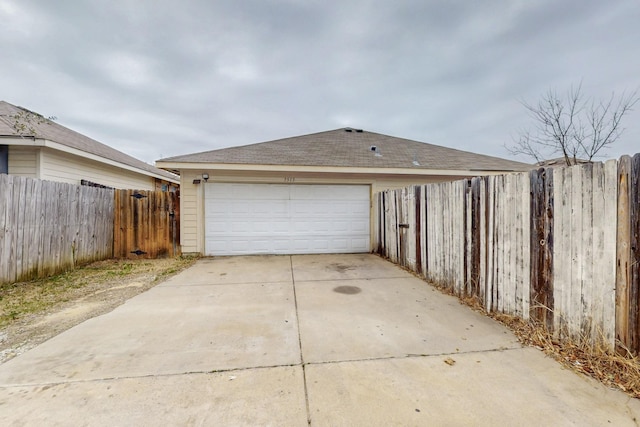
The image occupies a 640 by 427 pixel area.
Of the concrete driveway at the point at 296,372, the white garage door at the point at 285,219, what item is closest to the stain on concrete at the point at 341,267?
the white garage door at the point at 285,219

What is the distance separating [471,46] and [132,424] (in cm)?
1082

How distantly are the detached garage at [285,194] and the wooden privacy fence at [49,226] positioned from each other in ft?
5.84

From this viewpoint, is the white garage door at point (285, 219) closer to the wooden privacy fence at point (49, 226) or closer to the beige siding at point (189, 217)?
the beige siding at point (189, 217)

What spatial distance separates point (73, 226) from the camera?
18.7ft

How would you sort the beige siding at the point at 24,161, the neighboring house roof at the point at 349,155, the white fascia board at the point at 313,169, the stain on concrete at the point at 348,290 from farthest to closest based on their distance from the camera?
the neighboring house roof at the point at 349,155 < the white fascia board at the point at 313,169 < the beige siding at the point at 24,161 < the stain on concrete at the point at 348,290

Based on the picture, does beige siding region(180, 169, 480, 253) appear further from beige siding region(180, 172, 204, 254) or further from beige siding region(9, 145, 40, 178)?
beige siding region(9, 145, 40, 178)

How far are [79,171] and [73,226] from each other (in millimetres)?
2705

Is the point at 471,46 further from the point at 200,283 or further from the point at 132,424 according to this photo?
the point at 132,424

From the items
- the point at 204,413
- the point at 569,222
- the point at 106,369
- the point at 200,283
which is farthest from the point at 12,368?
the point at 569,222

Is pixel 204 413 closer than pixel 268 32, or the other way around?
pixel 204 413

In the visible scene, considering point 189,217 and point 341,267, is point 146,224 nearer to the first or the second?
point 189,217

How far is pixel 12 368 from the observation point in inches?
86.4

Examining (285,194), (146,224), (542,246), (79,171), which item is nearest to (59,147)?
(79,171)

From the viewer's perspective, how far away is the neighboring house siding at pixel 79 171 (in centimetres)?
642
